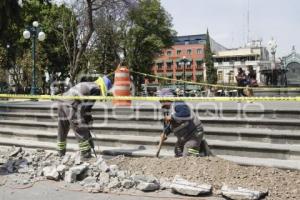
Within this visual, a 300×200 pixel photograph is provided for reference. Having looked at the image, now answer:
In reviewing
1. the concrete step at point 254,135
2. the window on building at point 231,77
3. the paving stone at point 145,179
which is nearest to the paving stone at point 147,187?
the paving stone at point 145,179

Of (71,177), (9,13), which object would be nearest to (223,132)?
(71,177)

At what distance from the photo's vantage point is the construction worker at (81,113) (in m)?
8.30

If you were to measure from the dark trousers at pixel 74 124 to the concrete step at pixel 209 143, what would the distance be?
3.31 feet

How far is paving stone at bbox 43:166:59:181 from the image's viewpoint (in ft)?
23.0

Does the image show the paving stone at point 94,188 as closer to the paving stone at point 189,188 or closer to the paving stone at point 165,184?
the paving stone at point 165,184

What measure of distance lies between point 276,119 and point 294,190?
300 cm

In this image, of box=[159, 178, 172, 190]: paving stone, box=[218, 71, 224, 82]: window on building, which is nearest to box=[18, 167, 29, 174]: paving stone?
box=[159, 178, 172, 190]: paving stone

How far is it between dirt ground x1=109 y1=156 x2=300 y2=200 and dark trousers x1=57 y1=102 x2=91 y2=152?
1.25 meters

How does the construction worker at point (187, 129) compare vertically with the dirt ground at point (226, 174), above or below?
above

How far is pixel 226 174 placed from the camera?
641cm

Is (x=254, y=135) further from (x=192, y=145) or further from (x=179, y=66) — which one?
(x=179, y=66)

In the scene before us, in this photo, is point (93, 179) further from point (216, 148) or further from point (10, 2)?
point (10, 2)

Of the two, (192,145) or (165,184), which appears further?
(192,145)

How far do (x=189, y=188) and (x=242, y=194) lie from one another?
2.40 feet
